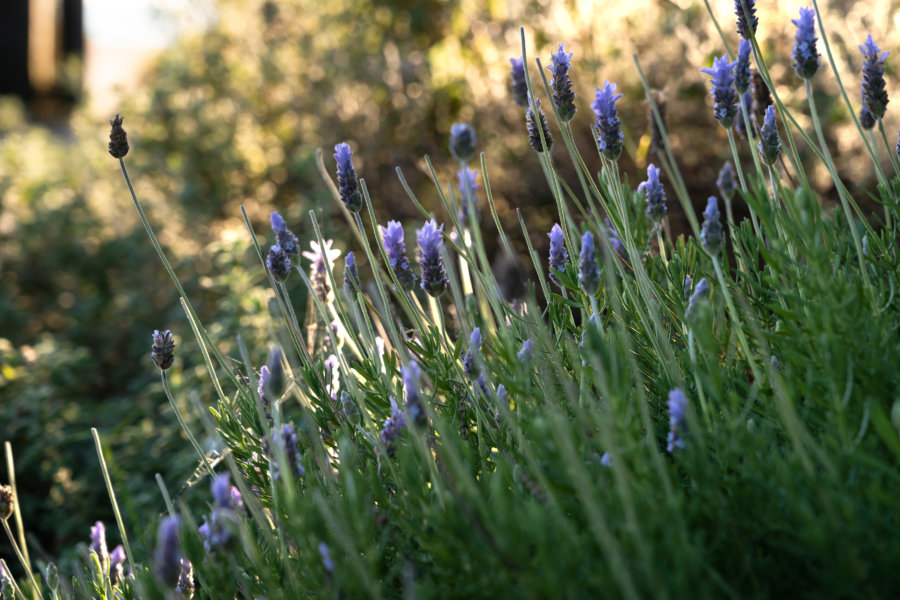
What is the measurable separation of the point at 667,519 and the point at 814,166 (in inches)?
119

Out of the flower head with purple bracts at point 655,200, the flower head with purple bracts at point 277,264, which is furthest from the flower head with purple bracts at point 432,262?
the flower head with purple bracts at point 655,200

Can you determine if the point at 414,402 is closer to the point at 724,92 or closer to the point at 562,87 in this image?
the point at 562,87

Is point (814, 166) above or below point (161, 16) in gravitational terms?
below

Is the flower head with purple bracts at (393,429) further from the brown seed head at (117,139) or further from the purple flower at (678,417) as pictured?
the brown seed head at (117,139)

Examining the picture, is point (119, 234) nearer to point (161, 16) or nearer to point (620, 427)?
point (161, 16)

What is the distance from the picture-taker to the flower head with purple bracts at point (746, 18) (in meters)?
1.43

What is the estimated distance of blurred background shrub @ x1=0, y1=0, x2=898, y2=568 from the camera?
2793mm

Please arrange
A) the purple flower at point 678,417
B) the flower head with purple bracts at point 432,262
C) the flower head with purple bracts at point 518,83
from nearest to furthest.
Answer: the purple flower at point 678,417 < the flower head with purple bracts at point 432,262 < the flower head with purple bracts at point 518,83

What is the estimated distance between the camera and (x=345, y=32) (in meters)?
5.33

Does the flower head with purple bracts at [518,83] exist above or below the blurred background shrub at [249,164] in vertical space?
below

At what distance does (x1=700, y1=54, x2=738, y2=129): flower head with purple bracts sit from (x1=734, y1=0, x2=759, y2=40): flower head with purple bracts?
88 millimetres

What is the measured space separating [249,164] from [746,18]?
3.82 metres

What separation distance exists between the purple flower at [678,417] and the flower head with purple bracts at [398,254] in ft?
1.95

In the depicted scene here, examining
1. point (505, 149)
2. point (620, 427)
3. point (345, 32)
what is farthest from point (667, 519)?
point (345, 32)
